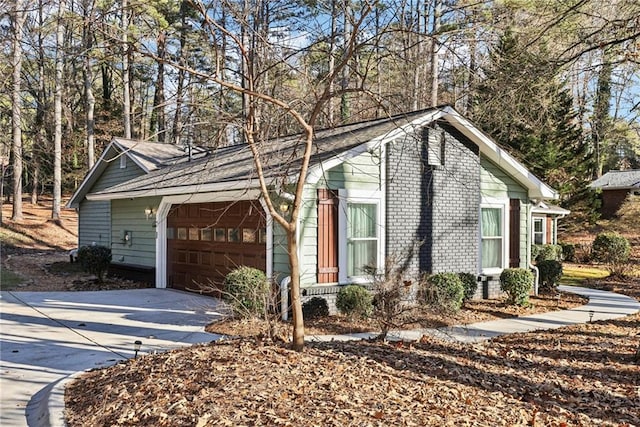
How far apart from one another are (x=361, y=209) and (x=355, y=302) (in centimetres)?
189

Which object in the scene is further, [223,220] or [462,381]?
[223,220]

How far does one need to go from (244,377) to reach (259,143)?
271 cm

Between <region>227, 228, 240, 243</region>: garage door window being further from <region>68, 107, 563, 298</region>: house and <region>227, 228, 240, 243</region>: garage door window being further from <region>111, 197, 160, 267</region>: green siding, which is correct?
<region>111, 197, 160, 267</region>: green siding

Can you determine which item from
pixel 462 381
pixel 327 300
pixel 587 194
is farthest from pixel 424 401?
pixel 587 194

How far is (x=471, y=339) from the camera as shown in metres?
7.86

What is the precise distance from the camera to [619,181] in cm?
3128

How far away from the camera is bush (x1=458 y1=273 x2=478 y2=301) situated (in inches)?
437

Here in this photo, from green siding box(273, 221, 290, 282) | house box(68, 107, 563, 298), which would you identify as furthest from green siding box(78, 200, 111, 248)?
green siding box(273, 221, 290, 282)

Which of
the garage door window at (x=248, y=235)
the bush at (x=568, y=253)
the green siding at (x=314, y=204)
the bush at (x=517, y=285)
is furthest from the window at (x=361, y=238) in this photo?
the bush at (x=568, y=253)

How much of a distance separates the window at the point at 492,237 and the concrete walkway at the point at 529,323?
1942mm

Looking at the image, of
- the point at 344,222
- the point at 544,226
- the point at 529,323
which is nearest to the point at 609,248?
the point at 544,226

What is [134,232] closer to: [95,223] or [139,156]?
[139,156]

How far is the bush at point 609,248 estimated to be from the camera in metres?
19.9

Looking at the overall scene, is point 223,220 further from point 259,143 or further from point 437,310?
point 259,143
